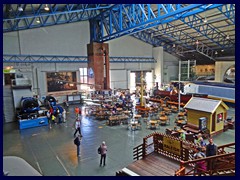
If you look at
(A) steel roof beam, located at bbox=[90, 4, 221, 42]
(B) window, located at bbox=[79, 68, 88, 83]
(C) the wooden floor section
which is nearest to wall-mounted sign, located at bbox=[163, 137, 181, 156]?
(C) the wooden floor section

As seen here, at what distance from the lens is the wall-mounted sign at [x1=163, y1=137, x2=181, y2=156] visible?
872 centimetres

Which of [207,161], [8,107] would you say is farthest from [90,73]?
[207,161]

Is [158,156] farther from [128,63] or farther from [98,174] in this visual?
[128,63]

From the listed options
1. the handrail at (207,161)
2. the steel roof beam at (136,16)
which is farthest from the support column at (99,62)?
the handrail at (207,161)

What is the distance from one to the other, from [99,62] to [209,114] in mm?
15273

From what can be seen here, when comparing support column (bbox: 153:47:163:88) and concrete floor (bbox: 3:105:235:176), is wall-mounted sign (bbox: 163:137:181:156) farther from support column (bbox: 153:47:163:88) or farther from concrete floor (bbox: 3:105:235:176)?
support column (bbox: 153:47:163:88)

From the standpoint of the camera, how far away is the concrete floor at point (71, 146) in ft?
31.7

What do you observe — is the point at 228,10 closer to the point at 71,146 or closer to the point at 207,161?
the point at 207,161

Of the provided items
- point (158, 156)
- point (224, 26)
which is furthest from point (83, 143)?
point (224, 26)

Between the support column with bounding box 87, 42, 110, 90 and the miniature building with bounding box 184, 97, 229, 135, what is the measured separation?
13.2 meters

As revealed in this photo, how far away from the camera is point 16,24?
70.3ft

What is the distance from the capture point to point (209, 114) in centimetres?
1417
